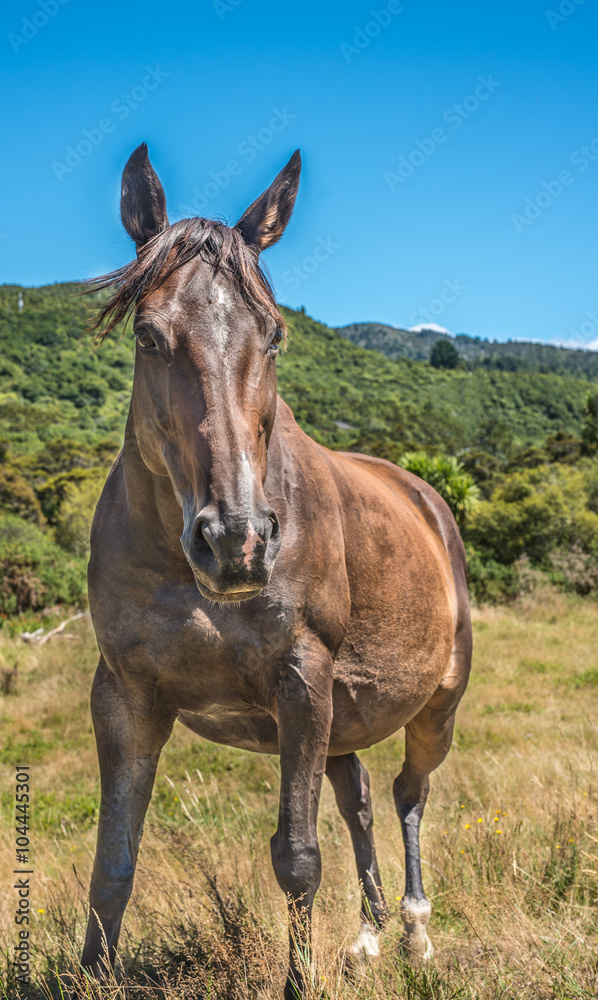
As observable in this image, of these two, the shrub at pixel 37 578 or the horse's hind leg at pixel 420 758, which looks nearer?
the horse's hind leg at pixel 420 758

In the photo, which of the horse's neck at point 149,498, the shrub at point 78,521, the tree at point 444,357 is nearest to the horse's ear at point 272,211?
the horse's neck at point 149,498

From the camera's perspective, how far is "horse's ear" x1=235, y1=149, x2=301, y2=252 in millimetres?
2457

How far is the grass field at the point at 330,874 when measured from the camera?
267 centimetres

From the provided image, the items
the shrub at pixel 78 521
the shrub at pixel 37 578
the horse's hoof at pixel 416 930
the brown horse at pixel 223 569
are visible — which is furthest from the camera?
the shrub at pixel 78 521

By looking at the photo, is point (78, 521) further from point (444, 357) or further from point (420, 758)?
point (444, 357)

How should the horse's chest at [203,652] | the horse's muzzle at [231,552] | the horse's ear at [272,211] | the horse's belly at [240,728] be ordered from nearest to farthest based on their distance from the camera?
the horse's muzzle at [231,552] → the horse's chest at [203,652] → the horse's ear at [272,211] → the horse's belly at [240,728]

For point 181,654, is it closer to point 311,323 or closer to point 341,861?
point 341,861

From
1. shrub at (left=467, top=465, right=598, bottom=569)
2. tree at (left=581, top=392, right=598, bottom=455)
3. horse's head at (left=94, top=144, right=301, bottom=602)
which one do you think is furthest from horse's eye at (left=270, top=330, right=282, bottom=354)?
tree at (left=581, top=392, right=598, bottom=455)

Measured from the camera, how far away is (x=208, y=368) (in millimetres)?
2006

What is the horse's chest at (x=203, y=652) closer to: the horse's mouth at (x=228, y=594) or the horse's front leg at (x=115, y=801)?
the horse's front leg at (x=115, y=801)

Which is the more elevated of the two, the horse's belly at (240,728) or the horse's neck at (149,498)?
the horse's neck at (149,498)

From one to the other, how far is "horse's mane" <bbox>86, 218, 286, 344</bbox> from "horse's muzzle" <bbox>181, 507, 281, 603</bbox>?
73 centimetres

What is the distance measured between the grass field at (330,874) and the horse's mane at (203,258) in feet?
6.86

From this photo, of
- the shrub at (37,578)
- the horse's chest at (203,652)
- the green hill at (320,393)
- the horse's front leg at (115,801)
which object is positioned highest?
the green hill at (320,393)
